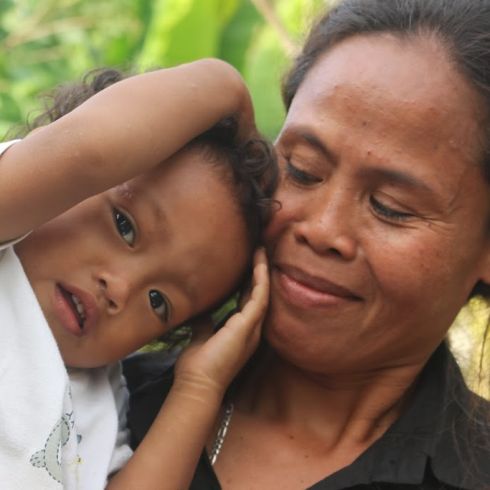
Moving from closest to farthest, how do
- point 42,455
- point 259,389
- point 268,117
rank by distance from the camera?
1. point 42,455
2. point 259,389
3. point 268,117

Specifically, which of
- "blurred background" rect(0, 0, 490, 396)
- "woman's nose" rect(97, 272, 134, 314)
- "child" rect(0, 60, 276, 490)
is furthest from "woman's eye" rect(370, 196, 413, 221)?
"blurred background" rect(0, 0, 490, 396)

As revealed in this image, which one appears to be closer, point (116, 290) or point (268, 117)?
point (116, 290)

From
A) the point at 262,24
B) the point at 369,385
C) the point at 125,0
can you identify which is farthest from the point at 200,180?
the point at 125,0

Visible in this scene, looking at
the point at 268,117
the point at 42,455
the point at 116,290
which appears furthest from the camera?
the point at 268,117

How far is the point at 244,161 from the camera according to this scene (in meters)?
2.35

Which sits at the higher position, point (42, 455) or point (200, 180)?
point (200, 180)

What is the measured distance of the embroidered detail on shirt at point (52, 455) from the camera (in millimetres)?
2016

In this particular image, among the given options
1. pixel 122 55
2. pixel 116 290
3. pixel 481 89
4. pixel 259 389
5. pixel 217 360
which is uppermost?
pixel 481 89

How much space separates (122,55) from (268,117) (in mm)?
1069

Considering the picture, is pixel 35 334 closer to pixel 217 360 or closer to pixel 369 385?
pixel 217 360

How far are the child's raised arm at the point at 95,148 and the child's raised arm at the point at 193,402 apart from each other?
389 millimetres

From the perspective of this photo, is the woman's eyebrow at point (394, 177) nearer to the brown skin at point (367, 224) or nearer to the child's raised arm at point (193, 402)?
the brown skin at point (367, 224)

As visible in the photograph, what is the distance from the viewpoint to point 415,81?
7.25 ft

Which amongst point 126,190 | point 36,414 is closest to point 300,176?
point 126,190
